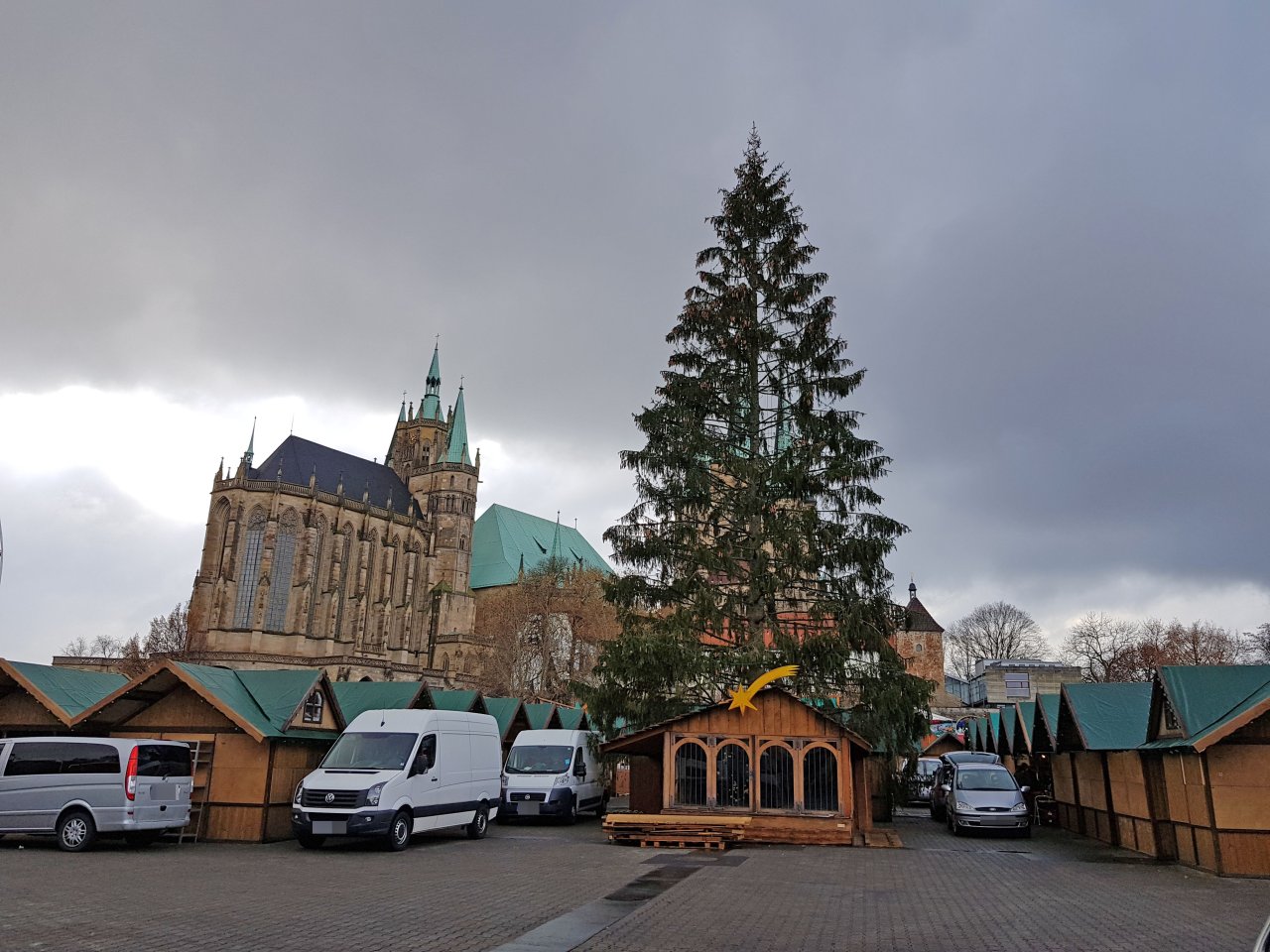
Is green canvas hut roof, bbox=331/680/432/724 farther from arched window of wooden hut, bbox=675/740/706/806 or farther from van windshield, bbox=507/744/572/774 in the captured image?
arched window of wooden hut, bbox=675/740/706/806

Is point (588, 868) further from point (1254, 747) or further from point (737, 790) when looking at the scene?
point (1254, 747)

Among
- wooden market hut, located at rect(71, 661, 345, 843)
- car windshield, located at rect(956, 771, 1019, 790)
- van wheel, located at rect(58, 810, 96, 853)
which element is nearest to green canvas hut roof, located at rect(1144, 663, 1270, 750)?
car windshield, located at rect(956, 771, 1019, 790)

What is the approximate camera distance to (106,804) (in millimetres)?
17203

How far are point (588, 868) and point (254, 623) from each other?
69924 millimetres

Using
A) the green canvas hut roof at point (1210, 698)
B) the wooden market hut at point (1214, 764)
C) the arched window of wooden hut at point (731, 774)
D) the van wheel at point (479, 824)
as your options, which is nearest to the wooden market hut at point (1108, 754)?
the wooden market hut at point (1214, 764)

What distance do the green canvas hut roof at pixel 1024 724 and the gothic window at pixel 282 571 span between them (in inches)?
2505

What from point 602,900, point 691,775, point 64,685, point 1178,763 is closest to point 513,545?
point 64,685

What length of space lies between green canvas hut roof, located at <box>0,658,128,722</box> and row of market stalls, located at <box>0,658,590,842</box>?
26 millimetres

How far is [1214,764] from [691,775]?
10437 mm

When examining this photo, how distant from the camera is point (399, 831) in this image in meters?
18.1

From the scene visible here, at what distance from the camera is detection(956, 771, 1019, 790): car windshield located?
79.9 ft

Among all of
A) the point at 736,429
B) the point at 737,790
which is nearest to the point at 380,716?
the point at 737,790

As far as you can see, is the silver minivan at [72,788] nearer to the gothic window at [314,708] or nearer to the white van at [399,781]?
the white van at [399,781]

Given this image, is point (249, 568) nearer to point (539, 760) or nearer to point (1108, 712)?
point (539, 760)
